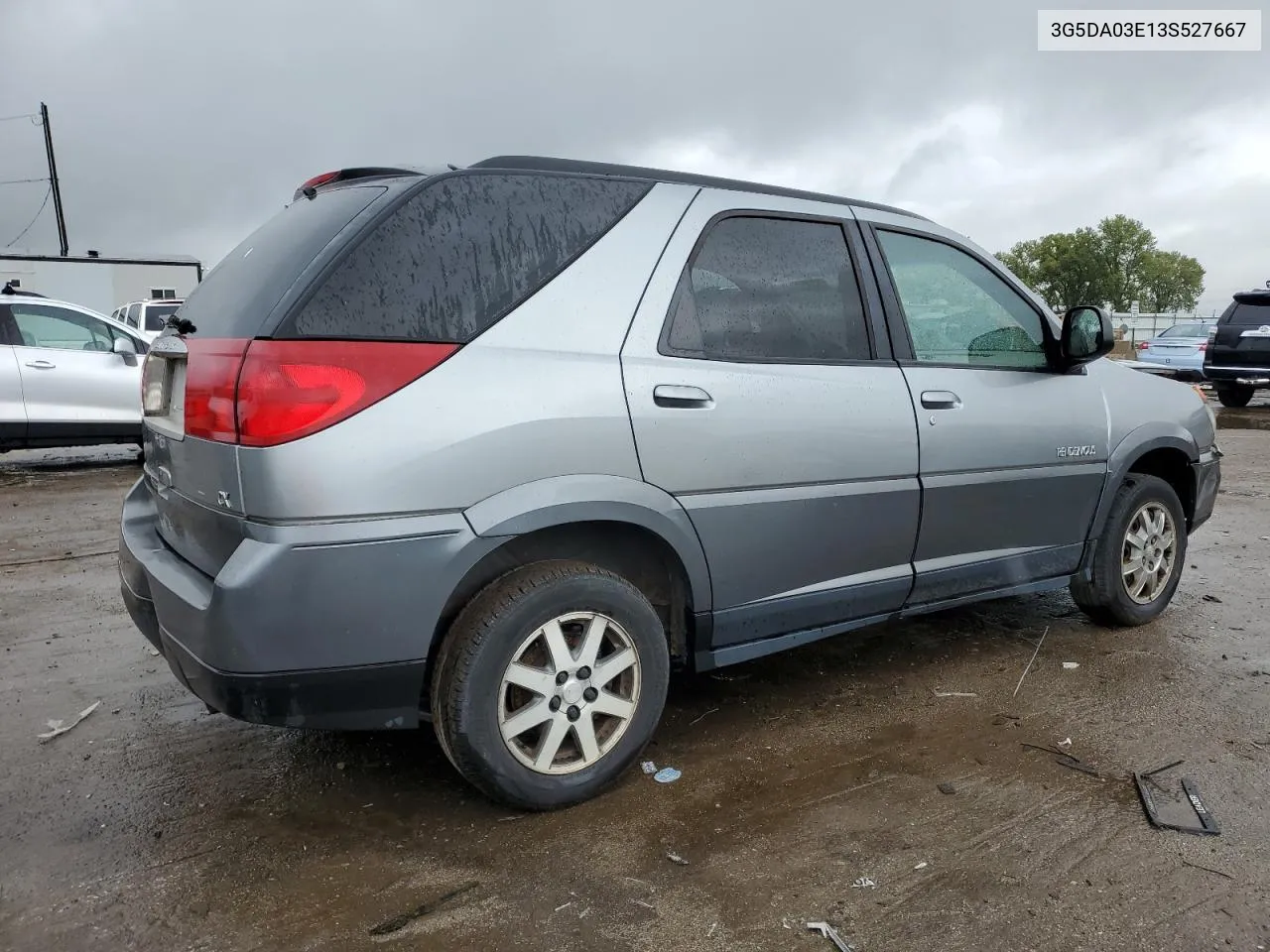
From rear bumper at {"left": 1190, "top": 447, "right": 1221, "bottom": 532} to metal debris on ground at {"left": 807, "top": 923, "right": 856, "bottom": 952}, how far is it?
3311 millimetres

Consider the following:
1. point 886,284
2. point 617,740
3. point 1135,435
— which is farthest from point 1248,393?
point 617,740

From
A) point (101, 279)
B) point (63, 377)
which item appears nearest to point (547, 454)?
point (63, 377)

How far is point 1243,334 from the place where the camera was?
15.7 m

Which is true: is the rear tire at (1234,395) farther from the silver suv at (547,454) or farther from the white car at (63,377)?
the white car at (63,377)

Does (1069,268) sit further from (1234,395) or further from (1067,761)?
(1067,761)

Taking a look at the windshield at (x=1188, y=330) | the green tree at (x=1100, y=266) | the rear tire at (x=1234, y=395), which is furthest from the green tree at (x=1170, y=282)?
the rear tire at (x=1234, y=395)

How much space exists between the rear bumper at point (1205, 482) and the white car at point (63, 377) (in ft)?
30.1

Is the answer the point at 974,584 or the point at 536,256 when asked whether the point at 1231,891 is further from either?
the point at 536,256

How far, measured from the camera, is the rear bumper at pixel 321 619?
2326 millimetres

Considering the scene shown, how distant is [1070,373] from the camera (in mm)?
4023

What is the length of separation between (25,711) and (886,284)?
11.6 feet

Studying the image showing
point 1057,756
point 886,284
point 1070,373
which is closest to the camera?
point 1057,756

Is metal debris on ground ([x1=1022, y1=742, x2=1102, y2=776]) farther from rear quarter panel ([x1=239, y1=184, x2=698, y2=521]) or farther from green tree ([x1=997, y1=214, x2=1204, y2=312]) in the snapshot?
green tree ([x1=997, y1=214, x2=1204, y2=312])

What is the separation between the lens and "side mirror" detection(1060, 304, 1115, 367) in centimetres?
390
